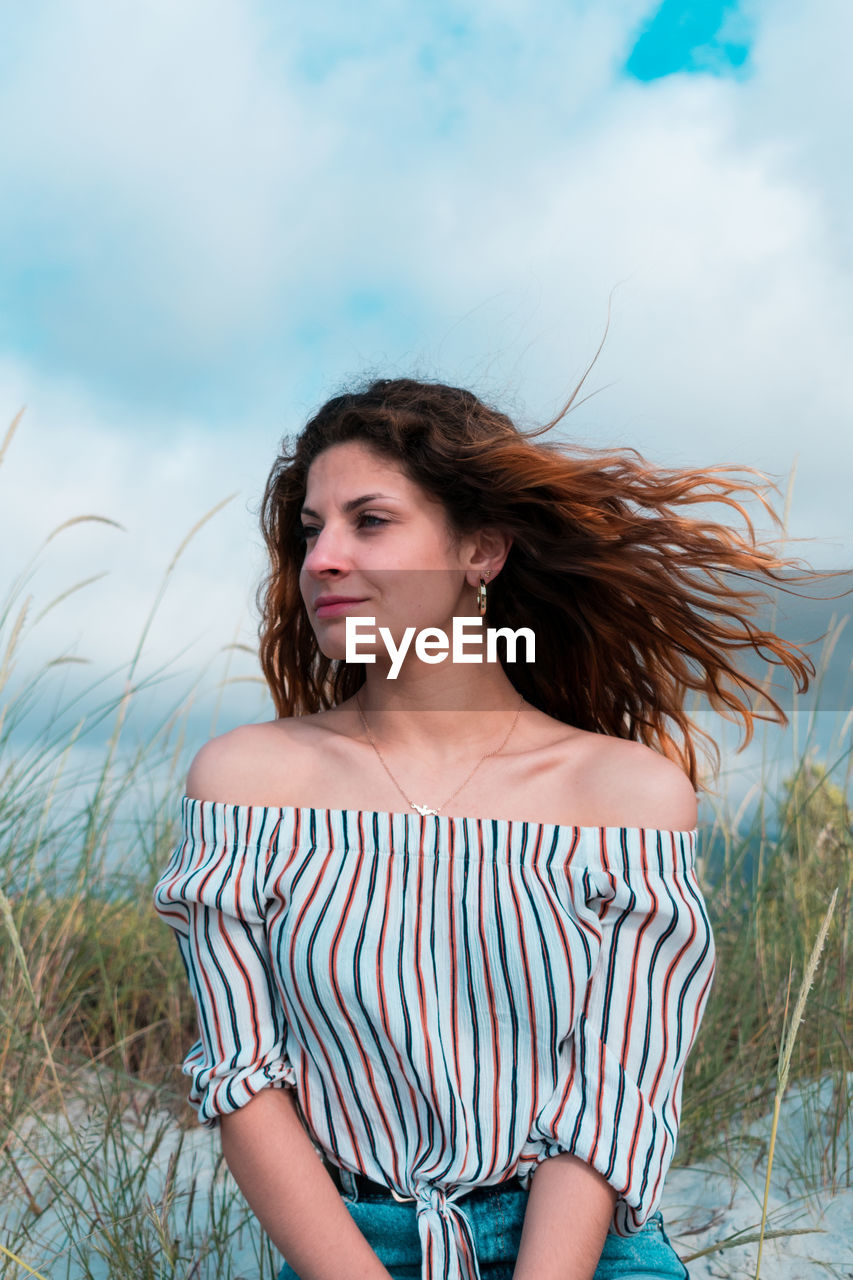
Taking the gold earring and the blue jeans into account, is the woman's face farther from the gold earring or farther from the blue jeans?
the blue jeans

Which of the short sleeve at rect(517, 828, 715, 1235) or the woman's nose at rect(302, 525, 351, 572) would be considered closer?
the short sleeve at rect(517, 828, 715, 1235)

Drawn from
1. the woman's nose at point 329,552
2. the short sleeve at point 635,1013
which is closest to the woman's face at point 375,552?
the woman's nose at point 329,552

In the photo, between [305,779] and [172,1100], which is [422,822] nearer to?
[305,779]

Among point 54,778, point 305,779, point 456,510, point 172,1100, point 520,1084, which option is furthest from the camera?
point 54,778

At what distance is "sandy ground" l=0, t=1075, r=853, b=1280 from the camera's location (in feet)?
7.70

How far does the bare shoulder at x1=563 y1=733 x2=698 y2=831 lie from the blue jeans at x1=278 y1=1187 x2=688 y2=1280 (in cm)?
63

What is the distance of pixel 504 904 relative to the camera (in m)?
1.81

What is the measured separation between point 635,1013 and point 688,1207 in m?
1.24

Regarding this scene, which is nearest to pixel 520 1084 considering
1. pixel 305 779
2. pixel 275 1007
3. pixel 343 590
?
pixel 275 1007

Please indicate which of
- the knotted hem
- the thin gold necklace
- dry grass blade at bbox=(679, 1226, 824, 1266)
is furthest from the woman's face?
dry grass blade at bbox=(679, 1226, 824, 1266)

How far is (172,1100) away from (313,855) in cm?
179

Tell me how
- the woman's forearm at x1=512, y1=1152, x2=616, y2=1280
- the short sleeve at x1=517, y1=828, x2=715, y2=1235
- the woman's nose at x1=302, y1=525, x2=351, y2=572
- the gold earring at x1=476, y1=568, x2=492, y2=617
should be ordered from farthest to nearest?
the gold earring at x1=476, y1=568, x2=492, y2=617
the woman's nose at x1=302, y1=525, x2=351, y2=572
the short sleeve at x1=517, y1=828, x2=715, y2=1235
the woman's forearm at x1=512, y1=1152, x2=616, y2=1280

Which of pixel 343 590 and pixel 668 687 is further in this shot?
pixel 668 687

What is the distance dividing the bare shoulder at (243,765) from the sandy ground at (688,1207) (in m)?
0.80
